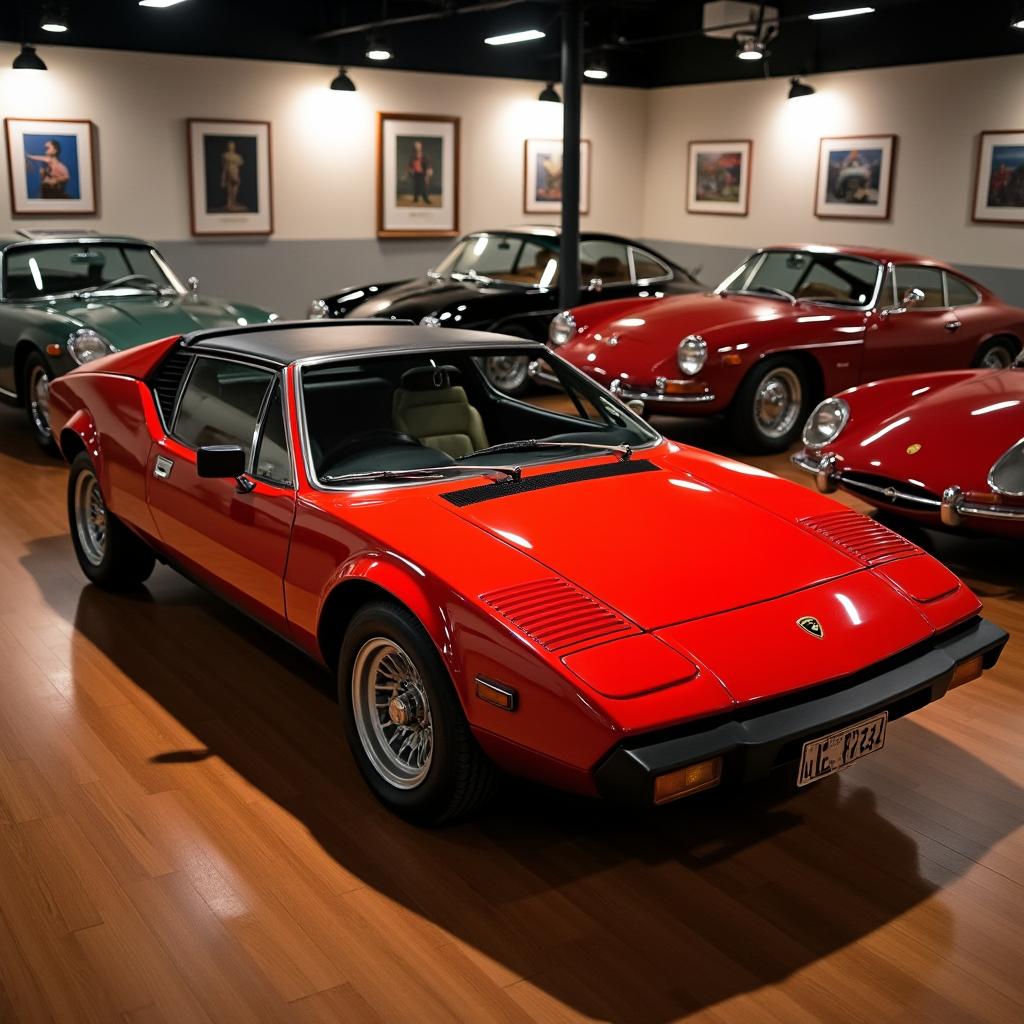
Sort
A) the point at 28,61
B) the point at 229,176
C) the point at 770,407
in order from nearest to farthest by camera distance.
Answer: the point at 770,407 < the point at 28,61 < the point at 229,176

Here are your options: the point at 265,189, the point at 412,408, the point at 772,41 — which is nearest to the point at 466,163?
the point at 265,189

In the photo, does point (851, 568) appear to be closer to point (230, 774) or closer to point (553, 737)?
point (553, 737)

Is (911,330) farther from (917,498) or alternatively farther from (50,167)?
(50,167)

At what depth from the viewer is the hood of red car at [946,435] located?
525 centimetres

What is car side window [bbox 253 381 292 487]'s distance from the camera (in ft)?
12.1

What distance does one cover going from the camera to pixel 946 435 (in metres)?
5.47

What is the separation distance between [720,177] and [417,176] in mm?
3857

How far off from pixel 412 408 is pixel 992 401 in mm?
3068

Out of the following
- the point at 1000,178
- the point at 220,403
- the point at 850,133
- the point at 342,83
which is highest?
the point at 342,83

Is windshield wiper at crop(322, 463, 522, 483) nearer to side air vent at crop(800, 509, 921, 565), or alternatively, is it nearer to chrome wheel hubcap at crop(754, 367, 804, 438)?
side air vent at crop(800, 509, 921, 565)

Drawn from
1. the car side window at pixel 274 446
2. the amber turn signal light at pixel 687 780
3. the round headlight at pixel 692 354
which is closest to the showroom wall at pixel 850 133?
the round headlight at pixel 692 354

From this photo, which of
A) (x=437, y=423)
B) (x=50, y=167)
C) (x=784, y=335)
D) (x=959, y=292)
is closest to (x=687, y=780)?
(x=437, y=423)

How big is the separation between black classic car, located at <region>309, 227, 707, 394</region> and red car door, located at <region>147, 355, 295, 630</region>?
5.43m

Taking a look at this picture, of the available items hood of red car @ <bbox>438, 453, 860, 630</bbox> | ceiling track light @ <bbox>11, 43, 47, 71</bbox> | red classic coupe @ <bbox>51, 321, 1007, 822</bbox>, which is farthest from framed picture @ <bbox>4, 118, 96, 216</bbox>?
hood of red car @ <bbox>438, 453, 860, 630</bbox>
